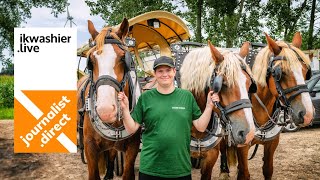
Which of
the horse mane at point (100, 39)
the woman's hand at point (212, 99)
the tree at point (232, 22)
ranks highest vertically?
the tree at point (232, 22)

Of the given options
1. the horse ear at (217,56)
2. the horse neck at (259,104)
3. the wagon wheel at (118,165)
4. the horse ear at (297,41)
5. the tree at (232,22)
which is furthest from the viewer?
the tree at (232,22)

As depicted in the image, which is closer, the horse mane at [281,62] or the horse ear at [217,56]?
the horse ear at [217,56]

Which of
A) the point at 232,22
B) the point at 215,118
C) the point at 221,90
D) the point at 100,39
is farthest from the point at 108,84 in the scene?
the point at 232,22

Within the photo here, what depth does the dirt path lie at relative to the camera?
20.5ft

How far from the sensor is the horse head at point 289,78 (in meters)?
3.70

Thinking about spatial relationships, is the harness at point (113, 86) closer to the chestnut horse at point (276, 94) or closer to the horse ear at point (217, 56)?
the horse ear at point (217, 56)

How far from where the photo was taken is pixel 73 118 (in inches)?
308

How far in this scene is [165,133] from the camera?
2627 mm

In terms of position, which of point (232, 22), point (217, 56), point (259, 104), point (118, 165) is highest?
point (232, 22)

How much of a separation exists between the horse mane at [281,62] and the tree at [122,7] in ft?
44.7

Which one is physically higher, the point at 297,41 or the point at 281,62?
the point at 297,41

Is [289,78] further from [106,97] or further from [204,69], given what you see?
[106,97]

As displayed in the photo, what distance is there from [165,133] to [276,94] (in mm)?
1917

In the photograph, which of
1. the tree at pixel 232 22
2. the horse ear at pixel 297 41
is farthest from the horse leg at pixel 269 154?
the tree at pixel 232 22
